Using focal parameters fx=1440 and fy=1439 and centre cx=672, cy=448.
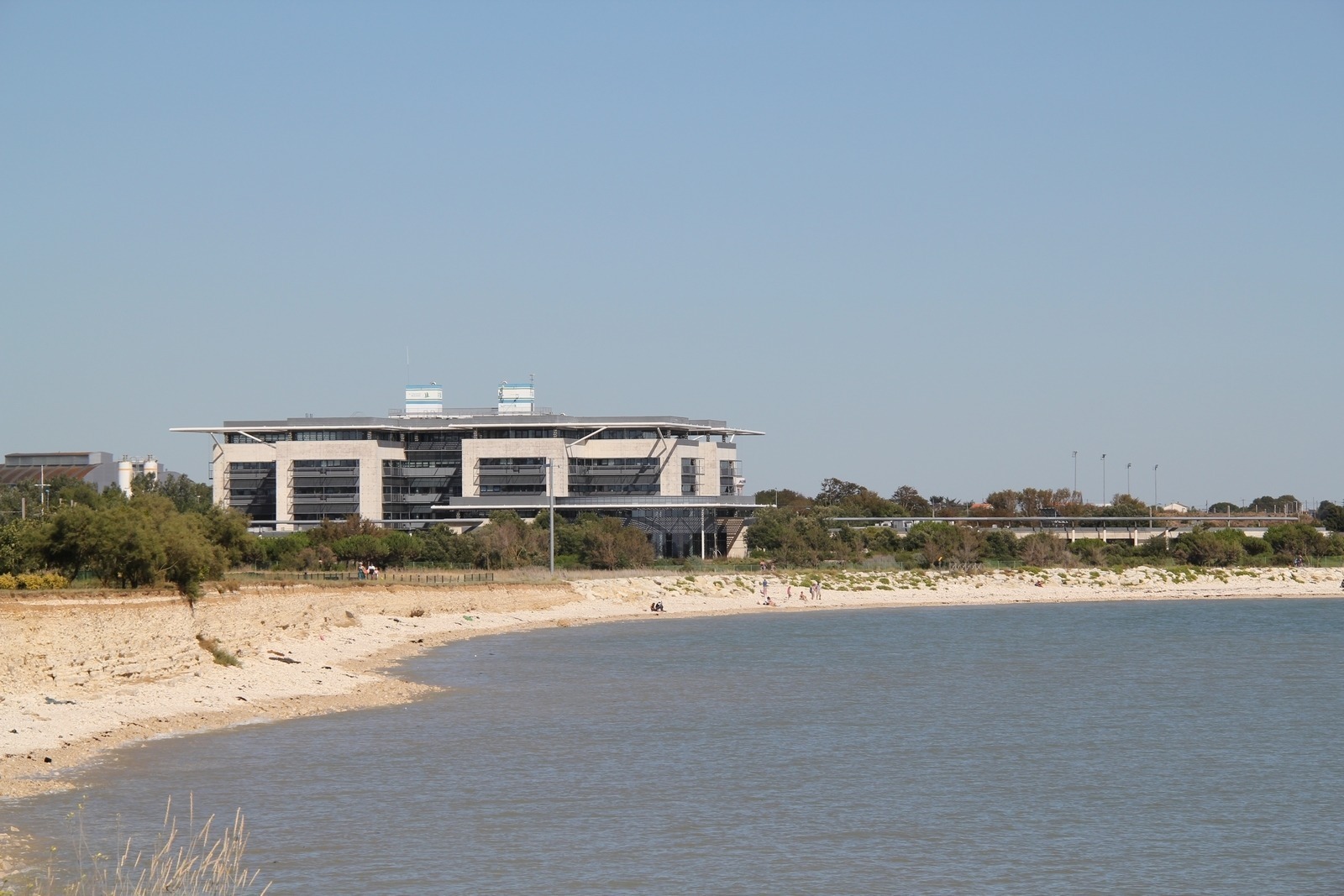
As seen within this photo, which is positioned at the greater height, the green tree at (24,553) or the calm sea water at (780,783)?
the green tree at (24,553)

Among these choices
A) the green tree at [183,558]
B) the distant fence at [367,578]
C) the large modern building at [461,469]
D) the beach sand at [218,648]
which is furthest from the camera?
the large modern building at [461,469]

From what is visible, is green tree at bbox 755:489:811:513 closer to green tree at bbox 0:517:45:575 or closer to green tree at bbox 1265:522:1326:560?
green tree at bbox 1265:522:1326:560

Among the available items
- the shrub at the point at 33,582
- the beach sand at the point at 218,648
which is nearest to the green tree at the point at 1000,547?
the beach sand at the point at 218,648

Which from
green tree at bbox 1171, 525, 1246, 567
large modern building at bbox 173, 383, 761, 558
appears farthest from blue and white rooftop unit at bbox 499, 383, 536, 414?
green tree at bbox 1171, 525, 1246, 567

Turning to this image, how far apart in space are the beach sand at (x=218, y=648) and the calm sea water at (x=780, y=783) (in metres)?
1.61

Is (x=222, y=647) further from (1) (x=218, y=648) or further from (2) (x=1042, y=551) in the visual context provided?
(2) (x=1042, y=551)

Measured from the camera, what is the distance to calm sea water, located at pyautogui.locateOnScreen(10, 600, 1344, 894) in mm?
21688

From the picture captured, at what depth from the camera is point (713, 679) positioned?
1870 inches

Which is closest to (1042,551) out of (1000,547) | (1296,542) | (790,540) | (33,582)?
(1000,547)

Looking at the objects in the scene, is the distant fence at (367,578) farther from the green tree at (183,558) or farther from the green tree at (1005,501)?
the green tree at (1005,501)

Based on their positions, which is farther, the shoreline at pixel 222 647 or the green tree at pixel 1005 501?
the green tree at pixel 1005 501

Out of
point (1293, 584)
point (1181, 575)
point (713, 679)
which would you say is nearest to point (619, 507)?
point (1181, 575)

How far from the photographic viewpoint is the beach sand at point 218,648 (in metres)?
30.2

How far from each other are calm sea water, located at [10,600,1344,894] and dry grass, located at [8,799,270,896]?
70cm
